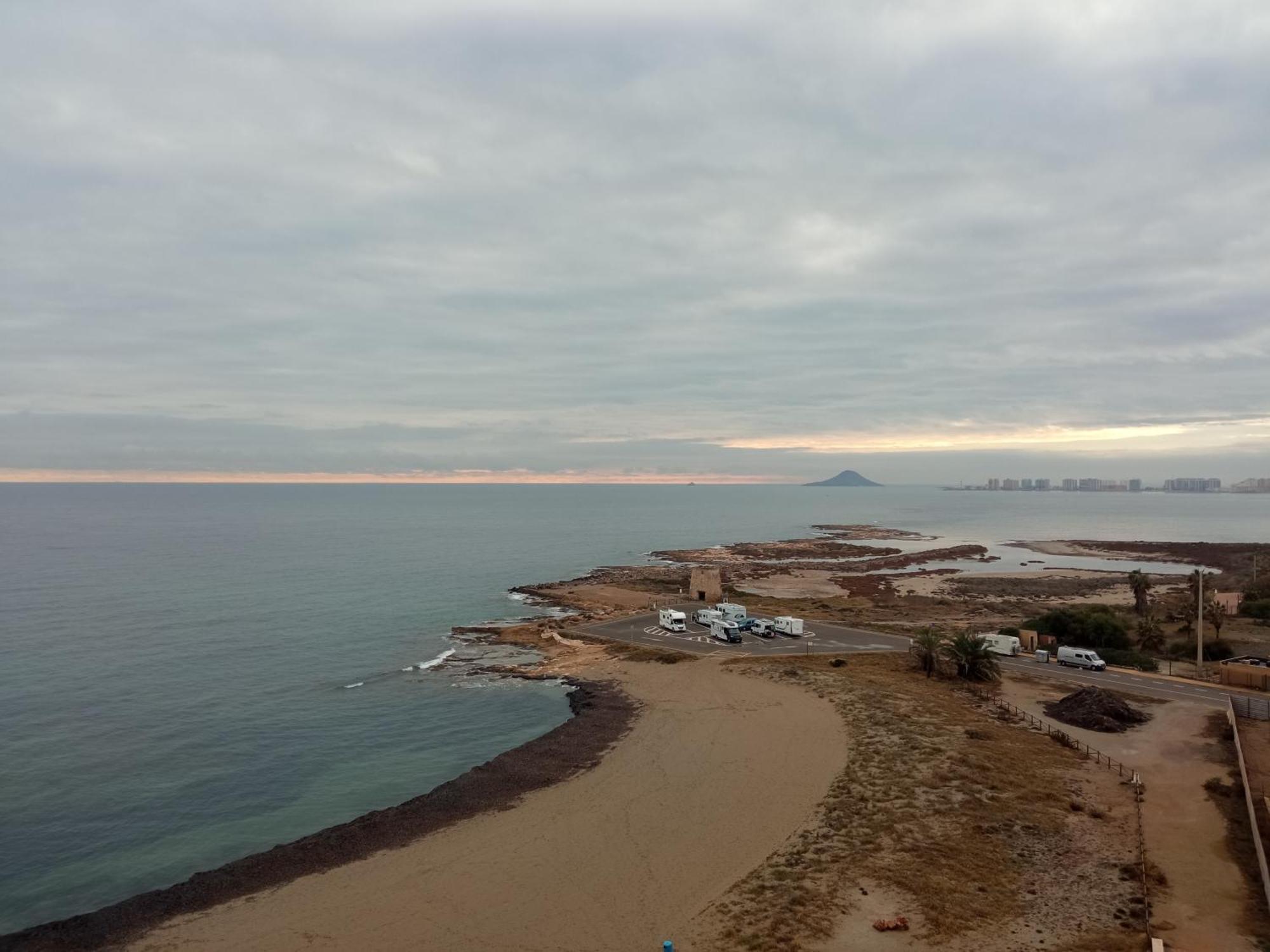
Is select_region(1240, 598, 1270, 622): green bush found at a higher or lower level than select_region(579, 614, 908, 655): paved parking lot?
higher

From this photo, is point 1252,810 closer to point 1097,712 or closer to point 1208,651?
point 1097,712

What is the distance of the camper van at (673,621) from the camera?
57.3 meters

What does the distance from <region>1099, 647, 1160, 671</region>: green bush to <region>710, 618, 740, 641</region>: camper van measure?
23.5m

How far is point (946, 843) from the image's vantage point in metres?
22.0

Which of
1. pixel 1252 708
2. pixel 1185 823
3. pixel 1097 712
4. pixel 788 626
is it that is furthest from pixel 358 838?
pixel 1252 708

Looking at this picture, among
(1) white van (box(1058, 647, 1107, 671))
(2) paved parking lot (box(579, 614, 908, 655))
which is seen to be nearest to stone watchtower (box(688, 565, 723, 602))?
(2) paved parking lot (box(579, 614, 908, 655))

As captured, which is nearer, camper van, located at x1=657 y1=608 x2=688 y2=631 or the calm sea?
the calm sea

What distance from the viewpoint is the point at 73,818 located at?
2775cm

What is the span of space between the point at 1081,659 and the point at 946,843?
27932 mm

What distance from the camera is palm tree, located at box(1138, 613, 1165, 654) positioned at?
165ft

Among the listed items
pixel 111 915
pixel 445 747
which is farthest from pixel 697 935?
pixel 445 747

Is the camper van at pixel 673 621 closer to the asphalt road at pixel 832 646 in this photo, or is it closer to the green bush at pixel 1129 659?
the asphalt road at pixel 832 646

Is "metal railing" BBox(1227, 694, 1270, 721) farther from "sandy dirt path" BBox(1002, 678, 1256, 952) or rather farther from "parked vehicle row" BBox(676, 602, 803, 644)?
"parked vehicle row" BBox(676, 602, 803, 644)

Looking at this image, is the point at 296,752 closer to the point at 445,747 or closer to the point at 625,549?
the point at 445,747
